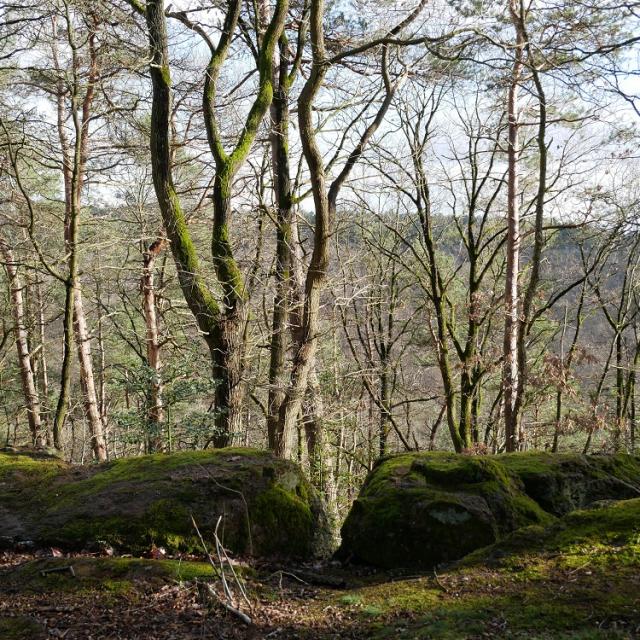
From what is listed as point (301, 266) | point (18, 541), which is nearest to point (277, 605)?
point (18, 541)

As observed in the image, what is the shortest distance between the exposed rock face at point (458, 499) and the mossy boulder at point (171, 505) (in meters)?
0.56

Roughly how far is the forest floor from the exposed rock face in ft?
2.52

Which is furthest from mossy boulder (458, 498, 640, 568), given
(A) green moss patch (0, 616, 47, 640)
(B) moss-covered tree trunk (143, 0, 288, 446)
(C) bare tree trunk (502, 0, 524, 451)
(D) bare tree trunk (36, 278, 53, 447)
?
(D) bare tree trunk (36, 278, 53, 447)

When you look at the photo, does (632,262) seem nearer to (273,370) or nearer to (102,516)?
(273,370)

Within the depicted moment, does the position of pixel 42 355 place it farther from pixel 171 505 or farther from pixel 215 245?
pixel 171 505

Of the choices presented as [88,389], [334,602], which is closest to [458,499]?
[334,602]

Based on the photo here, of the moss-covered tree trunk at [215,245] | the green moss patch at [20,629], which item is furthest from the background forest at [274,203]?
the green moss patch at [20,629]

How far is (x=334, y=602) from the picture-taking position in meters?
3.35

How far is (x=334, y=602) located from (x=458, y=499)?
1616 millimetres

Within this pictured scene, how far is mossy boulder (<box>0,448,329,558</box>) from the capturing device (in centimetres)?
439

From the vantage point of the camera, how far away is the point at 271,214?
32.3 ft

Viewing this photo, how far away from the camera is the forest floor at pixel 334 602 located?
2.59 m

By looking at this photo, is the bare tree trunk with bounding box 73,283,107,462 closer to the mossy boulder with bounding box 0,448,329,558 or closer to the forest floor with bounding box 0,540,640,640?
the mossy boulder with bounding box 0,448,329,558

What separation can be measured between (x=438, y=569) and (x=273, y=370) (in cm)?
563
